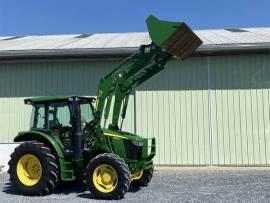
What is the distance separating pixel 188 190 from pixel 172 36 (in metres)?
3.46

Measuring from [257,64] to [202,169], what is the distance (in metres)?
3.81

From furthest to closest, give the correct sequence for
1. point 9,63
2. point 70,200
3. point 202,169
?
point 9,63, point 202,169, point 70,200

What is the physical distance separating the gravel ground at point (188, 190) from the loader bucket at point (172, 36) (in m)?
3.06

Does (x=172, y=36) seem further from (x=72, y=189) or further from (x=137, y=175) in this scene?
(x=72, y=189)

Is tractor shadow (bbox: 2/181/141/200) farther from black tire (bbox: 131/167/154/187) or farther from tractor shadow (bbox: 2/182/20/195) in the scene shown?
black tire (bbox: 131/167/154/187)

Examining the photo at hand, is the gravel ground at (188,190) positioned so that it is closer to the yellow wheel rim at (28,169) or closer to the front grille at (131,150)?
the yellow wheel rim at (28,169)

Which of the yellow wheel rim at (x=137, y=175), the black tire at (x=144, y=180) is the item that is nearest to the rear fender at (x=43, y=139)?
the yellow wheel rim at (x=137, y=175)

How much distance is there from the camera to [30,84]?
1534cm

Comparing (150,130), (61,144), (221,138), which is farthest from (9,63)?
(221,138)

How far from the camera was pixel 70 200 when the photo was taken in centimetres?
922

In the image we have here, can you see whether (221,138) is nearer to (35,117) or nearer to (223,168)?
(223,168)

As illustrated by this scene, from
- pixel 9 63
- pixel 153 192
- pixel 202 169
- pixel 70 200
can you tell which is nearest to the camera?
pixel 70 200

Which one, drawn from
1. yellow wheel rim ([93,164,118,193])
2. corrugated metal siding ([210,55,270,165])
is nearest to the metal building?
corrugated metal siding ([210,55,270,165])

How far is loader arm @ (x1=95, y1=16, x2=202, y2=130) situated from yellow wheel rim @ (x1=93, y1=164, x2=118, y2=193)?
1004mm
